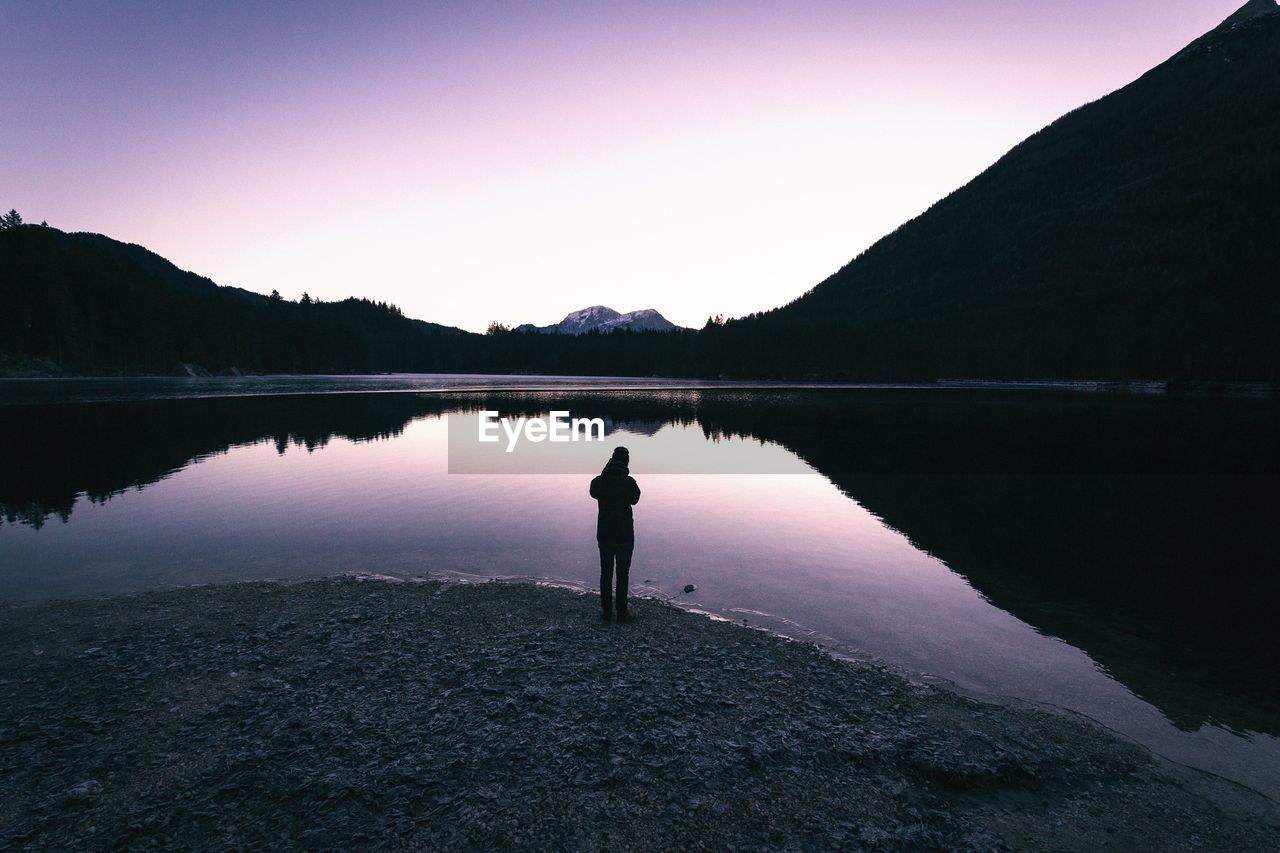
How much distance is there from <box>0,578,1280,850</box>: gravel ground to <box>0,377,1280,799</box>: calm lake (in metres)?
1.85

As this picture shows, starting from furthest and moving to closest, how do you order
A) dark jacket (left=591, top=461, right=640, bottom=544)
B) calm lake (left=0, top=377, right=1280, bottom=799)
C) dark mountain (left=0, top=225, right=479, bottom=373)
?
dark mountain (left=0, top=225, right=479, bottom=373) → dark jacket (left=591, top=461, right=640, bottom=544) → calm lake (left=0, top=377, right=1280, bottom=799)

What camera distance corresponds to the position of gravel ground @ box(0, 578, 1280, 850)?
664 centimetres

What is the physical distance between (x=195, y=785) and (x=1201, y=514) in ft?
112

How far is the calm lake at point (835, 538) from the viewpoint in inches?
459

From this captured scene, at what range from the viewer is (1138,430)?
55500 mm

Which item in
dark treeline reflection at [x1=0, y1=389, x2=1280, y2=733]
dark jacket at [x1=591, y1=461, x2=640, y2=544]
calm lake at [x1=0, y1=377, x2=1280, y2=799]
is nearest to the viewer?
calm lake at [x1=0, y1=377, x2=1280, y2=799]

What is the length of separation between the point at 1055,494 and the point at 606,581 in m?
26.4

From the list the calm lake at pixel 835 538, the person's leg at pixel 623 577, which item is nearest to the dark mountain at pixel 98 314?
the calm lake at pixel 835 538

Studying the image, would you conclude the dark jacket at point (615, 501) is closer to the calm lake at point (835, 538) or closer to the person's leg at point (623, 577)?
the person's leg at point (623, 577)

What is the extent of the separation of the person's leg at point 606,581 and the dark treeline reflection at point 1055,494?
1003 centimetres

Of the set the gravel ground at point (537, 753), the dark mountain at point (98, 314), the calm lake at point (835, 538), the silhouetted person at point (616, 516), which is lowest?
the calm lake at point (835, 538)

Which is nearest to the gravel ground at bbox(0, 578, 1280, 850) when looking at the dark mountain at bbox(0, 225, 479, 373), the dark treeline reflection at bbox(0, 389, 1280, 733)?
the dark treeline reflection at bbox(0, 389, 1280, 733)

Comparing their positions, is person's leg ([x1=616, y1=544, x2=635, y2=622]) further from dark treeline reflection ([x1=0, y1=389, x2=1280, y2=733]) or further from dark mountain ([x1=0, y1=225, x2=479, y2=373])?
dark mountain ([x1=0, y1=225, x2=479, y2=373])

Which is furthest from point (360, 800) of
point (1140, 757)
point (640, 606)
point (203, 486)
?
point (203, 486)
